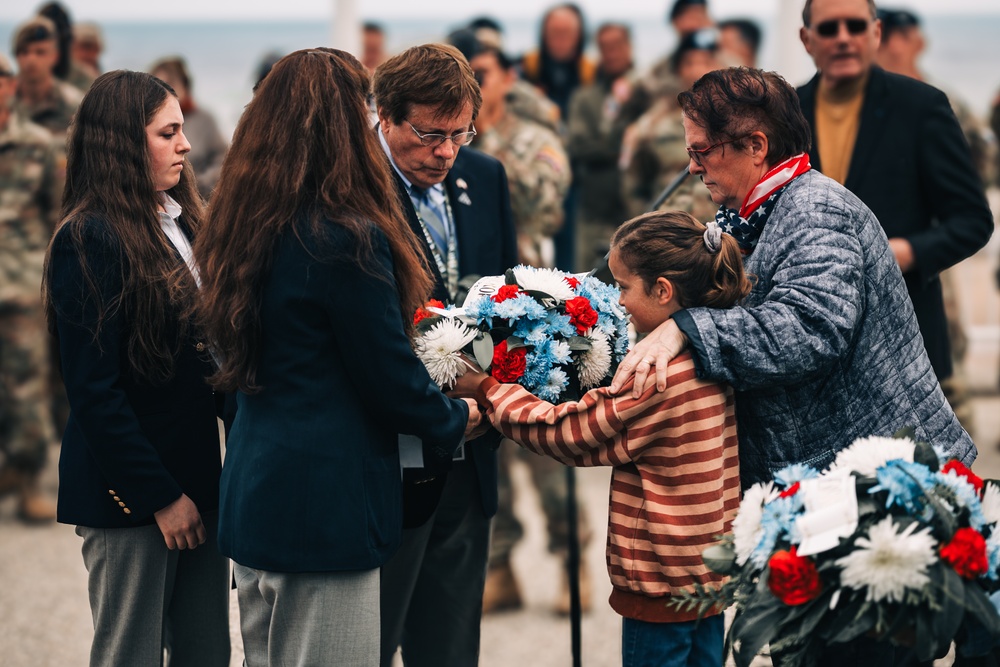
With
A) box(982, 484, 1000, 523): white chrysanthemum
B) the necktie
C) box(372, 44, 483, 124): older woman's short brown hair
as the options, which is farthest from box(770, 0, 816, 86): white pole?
box(982, 484, 1000, 523): white chrysanthemum

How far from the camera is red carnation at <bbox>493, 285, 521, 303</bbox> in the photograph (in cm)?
296

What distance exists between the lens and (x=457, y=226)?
11.4 ft

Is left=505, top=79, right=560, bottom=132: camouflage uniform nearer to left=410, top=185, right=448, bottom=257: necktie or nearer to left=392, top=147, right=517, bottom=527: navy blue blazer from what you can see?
left=392, top=147, right=517, bottom=527: navy blue blazer

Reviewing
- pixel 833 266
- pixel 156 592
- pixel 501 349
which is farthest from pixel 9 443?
pixel 833 266

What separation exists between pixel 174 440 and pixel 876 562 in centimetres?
173

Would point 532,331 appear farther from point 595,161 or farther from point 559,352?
point 595,161

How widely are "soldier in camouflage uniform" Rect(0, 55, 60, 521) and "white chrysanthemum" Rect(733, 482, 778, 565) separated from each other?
4.77m

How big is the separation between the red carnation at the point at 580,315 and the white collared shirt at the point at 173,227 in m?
0.97

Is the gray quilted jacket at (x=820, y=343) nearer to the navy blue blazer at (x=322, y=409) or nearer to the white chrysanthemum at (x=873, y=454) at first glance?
the white chrysanthemum at (x=873, y=454)

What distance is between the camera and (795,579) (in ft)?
7.68

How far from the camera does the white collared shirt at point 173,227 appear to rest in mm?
3070

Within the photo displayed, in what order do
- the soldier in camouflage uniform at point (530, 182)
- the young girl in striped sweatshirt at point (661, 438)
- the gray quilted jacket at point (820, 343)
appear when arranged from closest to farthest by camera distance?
the gray quilted jacket at point (820, 343), the young girl in striped sweatshirt at point (661, 438), the soldier in camouflage uniform at point (530, 182)

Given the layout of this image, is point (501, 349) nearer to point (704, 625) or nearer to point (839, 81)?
point (704, 625)

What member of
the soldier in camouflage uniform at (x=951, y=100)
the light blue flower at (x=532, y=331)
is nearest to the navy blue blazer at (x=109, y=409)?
the light blue flower at (x=532, y=331)
